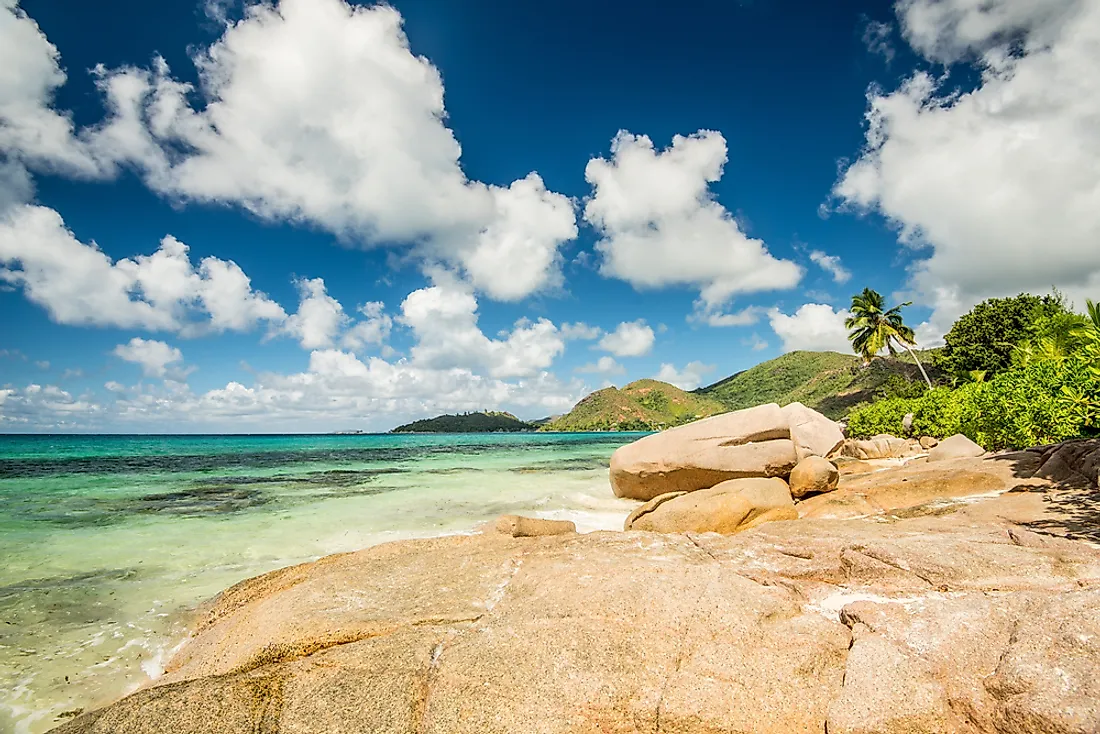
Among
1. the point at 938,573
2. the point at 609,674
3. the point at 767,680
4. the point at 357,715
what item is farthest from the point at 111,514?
the point at 938,573

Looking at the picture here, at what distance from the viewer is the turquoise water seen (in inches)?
237

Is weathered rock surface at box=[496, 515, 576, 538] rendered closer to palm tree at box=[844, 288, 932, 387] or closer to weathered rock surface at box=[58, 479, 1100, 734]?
weathered rock surface at box=[58, 479, 1100, 734]

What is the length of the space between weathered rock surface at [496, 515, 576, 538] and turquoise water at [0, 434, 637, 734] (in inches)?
133

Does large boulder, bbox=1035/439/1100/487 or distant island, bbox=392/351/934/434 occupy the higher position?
distant island, bbox=392/351/934/434

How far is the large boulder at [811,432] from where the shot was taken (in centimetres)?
1650

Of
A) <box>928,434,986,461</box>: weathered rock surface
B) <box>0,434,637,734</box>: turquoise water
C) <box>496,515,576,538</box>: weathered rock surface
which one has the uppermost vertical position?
<box>928,434,986,461</box>: weathered rock surface

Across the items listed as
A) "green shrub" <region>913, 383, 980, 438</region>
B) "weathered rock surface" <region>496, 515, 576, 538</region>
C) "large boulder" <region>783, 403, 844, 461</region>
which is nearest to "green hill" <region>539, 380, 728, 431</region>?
"green shrub" <region>913, 383, 980, 438</region>

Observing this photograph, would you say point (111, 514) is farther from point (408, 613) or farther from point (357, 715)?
point (357, 715)

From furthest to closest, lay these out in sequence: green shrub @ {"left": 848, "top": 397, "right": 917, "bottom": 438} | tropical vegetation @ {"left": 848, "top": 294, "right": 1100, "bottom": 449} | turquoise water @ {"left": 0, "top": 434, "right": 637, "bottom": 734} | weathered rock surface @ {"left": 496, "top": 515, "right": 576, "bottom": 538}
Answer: green shrub @ {"left": 848, "top": 397, "right": 917, "bottom": 438}
tropical vegetation @ {"left": 848, "top": 294, "right": 1100, "bottom": 449}
weathered rock surface @ {"left": 496, "top": 515, "right": 576, "bottom": 538}
turquoise water @ {"left": 0, "top": 434, "right": 637, "bottom": 734}

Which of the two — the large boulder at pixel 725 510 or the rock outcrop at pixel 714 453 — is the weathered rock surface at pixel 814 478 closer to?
the rock outcrop at pixel 714 453

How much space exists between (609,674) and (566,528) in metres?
5.60

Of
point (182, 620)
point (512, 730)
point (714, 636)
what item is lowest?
point (182, 620)

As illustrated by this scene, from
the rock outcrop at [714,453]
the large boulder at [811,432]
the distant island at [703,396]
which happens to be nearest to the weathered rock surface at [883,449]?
the large boulder at [811,432]

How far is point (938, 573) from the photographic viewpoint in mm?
5164
